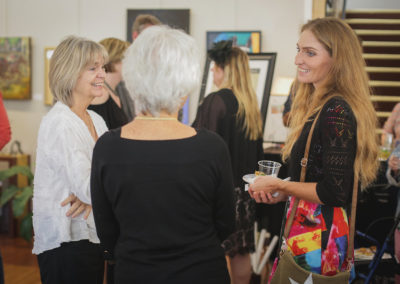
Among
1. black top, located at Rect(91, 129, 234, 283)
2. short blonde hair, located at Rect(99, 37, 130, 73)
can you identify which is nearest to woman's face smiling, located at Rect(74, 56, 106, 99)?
black top, located at Rect(91, 129, 234, 283)

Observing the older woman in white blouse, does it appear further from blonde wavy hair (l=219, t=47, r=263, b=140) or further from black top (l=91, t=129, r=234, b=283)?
blonde wavy hair (l=219, t=47, r=263, b=140)

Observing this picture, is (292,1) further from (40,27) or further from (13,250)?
(13,250)

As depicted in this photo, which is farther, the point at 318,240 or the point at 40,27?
the point at 40,27

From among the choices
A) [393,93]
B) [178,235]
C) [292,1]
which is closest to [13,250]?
[178,235]

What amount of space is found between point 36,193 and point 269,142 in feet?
10.7

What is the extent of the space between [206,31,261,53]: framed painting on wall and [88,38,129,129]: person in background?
105 inches

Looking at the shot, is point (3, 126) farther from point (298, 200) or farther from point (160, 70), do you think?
point (298, 200)

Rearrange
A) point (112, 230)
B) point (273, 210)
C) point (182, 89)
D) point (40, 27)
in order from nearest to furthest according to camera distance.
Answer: point (182, 89) < point (112, 230) < point (273, 210) < point (40, 27)

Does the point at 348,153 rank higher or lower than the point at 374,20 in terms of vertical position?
lower

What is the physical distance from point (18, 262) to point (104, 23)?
347 cm

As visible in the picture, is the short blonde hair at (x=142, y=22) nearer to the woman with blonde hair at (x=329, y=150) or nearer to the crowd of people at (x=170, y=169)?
the crowd of people at (x=170, y=169)

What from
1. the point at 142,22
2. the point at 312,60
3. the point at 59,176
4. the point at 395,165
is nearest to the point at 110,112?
the point at 59,176

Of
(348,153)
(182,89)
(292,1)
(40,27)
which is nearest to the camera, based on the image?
(182,89)

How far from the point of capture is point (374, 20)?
22.6 ft
